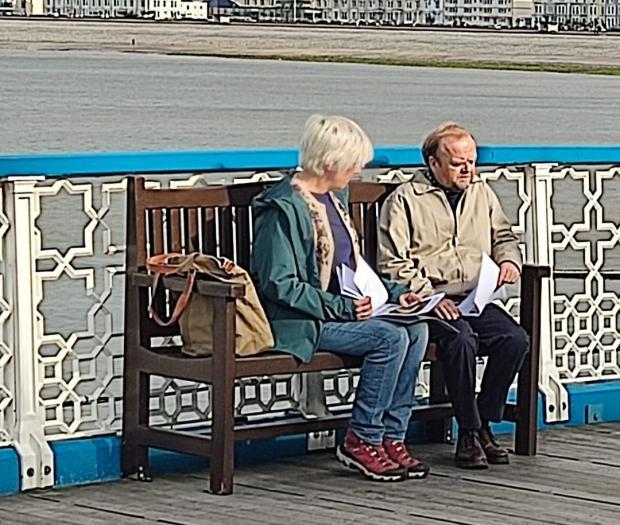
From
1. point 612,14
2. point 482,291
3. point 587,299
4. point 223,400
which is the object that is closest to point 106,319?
point 223,400

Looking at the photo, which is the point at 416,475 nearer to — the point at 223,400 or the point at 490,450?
the point at 490,450

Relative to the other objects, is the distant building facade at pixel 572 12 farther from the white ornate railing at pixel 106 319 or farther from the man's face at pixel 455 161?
the man's face at pixel 455 161

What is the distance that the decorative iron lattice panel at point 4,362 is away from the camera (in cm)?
578

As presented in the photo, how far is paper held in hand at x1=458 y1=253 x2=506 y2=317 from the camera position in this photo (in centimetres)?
600

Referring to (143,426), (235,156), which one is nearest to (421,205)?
(235,156)

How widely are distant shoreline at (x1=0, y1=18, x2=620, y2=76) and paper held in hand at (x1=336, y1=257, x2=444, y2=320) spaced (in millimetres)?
66298

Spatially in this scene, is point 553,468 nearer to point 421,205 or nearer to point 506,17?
point 421,205

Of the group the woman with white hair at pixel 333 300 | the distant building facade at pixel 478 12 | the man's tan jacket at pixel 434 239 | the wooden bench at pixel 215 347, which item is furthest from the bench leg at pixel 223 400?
the distant building facade at pixel 478 12

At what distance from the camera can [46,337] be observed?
5.86 m

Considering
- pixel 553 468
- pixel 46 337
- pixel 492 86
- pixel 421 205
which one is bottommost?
pixel 553 468

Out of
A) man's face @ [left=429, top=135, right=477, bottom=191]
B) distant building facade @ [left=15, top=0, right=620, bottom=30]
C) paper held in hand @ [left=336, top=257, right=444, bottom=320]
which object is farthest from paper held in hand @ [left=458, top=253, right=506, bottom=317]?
distant building facade @ [left=15, top=0, right=620, bottom=30]

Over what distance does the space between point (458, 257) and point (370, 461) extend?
0.71 m

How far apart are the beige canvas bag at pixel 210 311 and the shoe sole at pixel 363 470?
477 mm

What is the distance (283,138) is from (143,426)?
74.0 ft
